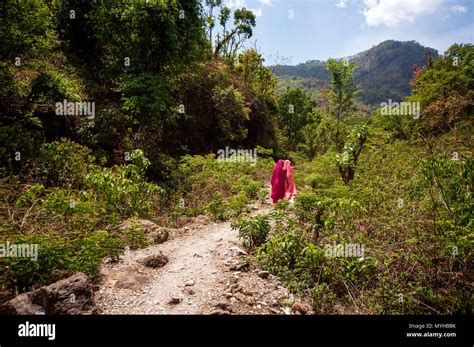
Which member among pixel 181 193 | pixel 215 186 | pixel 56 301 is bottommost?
pixel 56 301

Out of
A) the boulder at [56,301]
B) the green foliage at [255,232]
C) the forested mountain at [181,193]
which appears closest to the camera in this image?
the boulder at [56,301]

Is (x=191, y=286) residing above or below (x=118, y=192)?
below

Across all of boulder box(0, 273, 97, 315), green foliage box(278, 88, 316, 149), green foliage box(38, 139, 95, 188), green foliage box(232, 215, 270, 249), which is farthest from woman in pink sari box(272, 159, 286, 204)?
green foliage box(278, 88, 316, 149)

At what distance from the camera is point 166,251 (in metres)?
5.72

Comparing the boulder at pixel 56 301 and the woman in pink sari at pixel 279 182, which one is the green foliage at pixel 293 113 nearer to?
the woman in pink sari at pixel 279 182

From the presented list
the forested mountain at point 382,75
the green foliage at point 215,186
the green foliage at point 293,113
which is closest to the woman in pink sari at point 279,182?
the green foliage at point 215,186

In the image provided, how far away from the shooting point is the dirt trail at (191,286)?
369 cm

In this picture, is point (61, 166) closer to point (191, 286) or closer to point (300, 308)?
point (191, 286)

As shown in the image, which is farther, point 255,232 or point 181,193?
point 181,193

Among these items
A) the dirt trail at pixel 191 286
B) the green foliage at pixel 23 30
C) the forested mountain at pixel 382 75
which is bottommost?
the dirt trail at pixel 191 286

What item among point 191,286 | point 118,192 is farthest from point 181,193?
point 191,286

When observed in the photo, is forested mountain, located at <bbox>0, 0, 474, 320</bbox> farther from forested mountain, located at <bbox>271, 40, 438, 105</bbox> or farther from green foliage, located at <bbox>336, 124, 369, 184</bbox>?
forested mountain, located at <bbox>271, 40, 438, 105</bbox>

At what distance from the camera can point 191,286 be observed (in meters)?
4.21

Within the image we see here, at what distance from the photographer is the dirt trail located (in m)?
3.69
